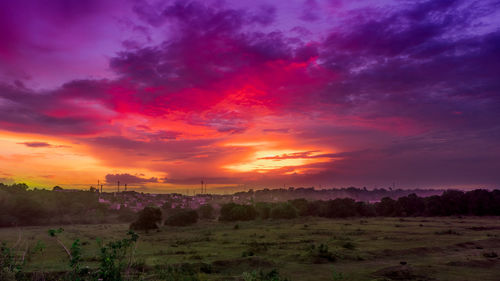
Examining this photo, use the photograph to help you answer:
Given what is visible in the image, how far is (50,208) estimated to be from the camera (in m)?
86.3

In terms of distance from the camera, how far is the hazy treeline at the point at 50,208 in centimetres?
7881

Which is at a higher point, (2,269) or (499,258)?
(2,269)

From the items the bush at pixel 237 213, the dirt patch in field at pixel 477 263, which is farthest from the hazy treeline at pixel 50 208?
the dirt patch in field at pixel 477 263

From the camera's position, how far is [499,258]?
31812 millimetres

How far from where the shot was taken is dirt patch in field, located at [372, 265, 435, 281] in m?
24.1

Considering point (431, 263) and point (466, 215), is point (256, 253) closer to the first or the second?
point (431, 263)

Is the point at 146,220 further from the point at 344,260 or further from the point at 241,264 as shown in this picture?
the point at 344,260

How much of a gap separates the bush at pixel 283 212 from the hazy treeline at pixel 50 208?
1774 inches

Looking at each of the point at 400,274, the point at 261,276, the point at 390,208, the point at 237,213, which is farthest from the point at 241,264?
the point at 390,208

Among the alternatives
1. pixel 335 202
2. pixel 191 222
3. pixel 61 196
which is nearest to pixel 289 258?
pixel 191 222

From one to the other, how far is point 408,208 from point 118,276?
105 metres

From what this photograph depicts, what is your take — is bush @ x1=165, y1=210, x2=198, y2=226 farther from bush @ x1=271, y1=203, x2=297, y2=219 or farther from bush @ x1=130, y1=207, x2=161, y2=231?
bush @ x1=271, y1=203, x2=297, y2=219

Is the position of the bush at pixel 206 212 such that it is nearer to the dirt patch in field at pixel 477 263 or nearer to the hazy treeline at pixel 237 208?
the hazy treeline at pixel 237 208

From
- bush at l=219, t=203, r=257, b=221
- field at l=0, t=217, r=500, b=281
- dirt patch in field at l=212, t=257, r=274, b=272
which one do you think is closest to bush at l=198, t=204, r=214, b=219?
bush at l=219, t=203, r=257, b=221
